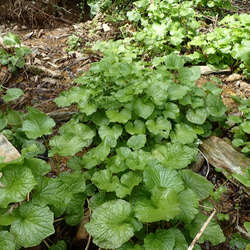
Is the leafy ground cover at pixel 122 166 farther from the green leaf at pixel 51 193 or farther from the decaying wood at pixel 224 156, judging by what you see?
the decaying wood at pixel 224 156

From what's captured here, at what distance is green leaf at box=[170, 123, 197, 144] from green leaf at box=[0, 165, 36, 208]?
1.24 metres

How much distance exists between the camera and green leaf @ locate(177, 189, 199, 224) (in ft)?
4.66

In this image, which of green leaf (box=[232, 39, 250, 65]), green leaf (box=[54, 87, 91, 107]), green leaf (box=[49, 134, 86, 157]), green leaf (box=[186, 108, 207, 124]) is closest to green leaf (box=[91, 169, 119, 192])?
green leaf (box=[49, 134, 86, 157])

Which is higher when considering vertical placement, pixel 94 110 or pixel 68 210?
pixel 94 110

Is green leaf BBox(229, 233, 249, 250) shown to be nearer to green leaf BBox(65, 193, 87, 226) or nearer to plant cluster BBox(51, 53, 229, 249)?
plant cluster BBox(51, 53, 229, 249)

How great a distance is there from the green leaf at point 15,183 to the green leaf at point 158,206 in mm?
610

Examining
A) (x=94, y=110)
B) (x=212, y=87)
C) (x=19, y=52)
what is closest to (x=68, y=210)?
(x=94, y=110)

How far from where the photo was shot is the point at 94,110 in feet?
Answer: 6.98

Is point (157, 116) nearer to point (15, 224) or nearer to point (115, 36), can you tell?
point (15, 224)

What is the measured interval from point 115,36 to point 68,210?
3.31 m

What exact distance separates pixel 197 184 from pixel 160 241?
55 cm

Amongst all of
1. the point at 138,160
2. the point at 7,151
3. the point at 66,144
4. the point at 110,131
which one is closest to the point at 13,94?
the point at 7,151

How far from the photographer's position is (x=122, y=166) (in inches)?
66.6

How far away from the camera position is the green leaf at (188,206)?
1.42 metres
